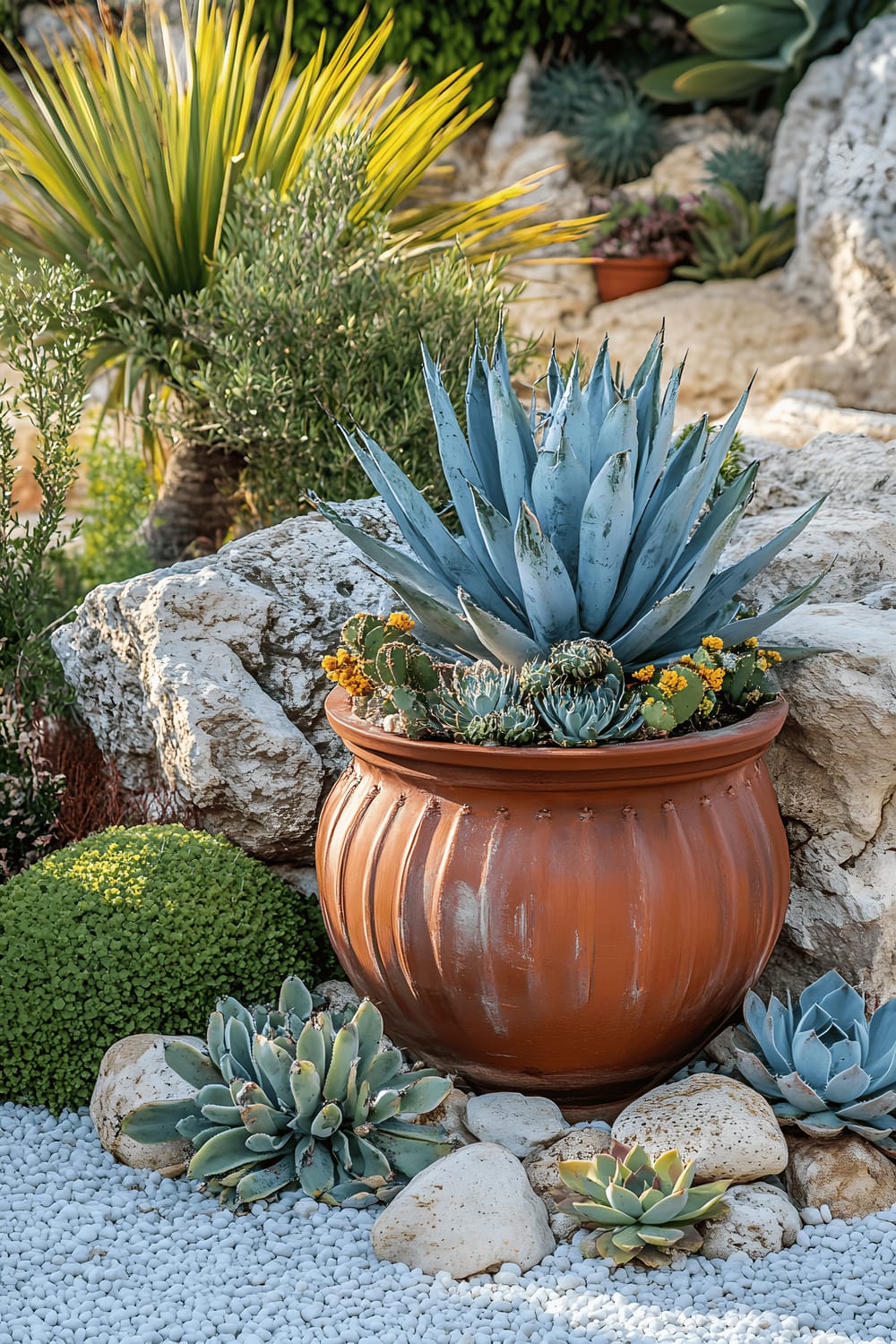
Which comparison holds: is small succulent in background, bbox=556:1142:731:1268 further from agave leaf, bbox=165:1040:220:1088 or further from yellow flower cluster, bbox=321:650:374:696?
yellow flower cluster, bbox=321:650:374:696

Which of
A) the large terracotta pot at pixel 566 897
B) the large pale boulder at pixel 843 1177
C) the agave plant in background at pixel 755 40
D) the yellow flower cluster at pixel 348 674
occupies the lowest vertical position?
the large pale boulder at pixel 843 1177

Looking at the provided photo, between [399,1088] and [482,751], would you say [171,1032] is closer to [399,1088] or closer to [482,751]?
[399,1088]

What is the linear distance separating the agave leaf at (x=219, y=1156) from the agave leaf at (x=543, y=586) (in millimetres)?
1115

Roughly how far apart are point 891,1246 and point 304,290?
323 centimetres

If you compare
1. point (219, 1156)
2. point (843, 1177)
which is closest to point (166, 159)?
point (219, 1156)

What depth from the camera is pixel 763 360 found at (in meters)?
8.87

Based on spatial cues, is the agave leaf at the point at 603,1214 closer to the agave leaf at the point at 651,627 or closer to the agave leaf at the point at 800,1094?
the agave leaf at the point at 800,1094

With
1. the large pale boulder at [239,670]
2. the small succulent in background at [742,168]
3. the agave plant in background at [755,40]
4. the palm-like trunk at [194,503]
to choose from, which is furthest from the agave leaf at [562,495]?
the agave plant in background at [755,40]

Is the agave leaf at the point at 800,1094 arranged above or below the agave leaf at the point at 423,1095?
below

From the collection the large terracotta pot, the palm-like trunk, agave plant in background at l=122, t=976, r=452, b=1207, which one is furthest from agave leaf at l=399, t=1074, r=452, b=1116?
the palm-like trunk

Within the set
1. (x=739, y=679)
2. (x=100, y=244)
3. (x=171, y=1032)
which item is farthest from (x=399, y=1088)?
(x=100, y=244)

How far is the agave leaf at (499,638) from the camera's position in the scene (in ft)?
7.80

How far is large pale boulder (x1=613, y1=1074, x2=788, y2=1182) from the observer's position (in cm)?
227

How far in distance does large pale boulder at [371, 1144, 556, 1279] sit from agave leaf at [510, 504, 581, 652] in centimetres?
102
